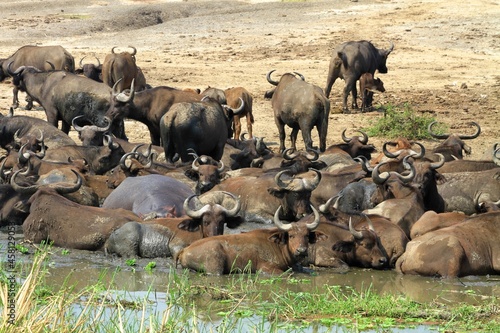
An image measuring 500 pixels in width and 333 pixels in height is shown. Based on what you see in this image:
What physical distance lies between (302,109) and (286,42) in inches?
595

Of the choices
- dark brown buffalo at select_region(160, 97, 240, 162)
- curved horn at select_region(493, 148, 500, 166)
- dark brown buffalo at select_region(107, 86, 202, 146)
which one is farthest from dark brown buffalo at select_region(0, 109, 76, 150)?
curved horn at select_region(493, 148, 500, 166)

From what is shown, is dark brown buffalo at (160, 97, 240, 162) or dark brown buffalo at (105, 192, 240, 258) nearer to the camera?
dark brown buffalo at (105, 192, 240, 258)

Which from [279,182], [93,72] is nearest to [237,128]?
[93,72]

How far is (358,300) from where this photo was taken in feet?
31.4

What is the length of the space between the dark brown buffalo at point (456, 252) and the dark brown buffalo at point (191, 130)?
6303 millimetres

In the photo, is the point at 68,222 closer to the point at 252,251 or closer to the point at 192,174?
the point at 252,251

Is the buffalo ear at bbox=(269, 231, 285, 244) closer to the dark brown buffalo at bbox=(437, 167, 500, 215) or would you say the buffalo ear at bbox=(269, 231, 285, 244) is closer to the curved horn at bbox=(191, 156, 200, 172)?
the dark brown buffalo at bbox=(437, 167, 500, 215)

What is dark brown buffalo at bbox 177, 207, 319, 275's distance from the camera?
10.9 meters

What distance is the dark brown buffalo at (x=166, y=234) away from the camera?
1167 cm

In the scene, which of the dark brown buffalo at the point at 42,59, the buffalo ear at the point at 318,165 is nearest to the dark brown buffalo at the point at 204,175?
the buffalo ear at the point at 318,165

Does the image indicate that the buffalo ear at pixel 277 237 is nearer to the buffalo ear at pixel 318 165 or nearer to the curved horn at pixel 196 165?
the curved horn at pixel 196 165

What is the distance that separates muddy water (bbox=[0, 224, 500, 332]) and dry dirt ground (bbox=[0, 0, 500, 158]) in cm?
837

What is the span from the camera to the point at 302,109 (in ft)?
62.1

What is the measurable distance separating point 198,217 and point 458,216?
116 inches
